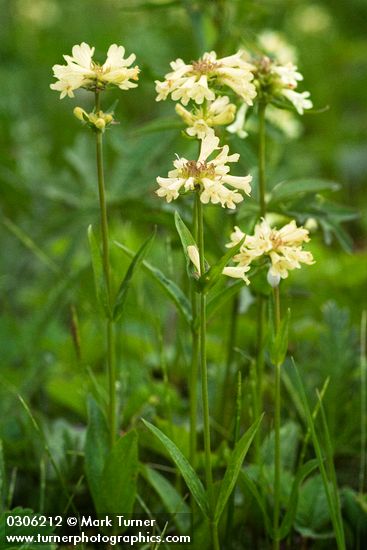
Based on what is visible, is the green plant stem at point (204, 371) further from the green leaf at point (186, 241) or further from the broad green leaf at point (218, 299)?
the broad green leaf at point (218, 299)

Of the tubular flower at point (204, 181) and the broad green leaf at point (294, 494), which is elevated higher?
the tubular flower at point (204, 181)

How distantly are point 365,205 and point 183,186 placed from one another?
240cm

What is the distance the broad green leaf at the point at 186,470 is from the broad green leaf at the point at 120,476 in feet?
0.46

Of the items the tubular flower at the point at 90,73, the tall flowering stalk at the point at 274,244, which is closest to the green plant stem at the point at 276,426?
the tall flowering stalk at the point at 274,244

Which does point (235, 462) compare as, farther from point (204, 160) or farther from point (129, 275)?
point (204, 160)

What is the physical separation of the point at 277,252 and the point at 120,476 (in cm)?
52

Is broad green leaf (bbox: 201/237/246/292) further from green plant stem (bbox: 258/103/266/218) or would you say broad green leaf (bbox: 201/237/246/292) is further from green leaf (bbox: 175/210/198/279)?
green plant stem (bbox: 258/103/266/218)

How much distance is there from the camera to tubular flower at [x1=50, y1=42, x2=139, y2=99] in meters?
1.30

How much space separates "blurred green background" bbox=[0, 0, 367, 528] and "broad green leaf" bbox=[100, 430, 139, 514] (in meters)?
0.16

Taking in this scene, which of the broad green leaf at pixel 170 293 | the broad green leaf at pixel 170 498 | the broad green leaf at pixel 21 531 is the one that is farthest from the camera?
the broad green leaf at pixel 170 498

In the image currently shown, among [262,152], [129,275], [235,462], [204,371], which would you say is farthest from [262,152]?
[235,462]

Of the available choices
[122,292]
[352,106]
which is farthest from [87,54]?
[352,106]

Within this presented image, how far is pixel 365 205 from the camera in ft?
11.6

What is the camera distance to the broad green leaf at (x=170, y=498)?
1.59 meters
